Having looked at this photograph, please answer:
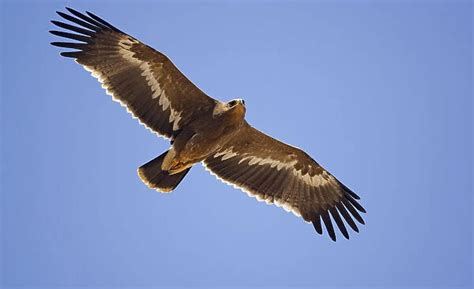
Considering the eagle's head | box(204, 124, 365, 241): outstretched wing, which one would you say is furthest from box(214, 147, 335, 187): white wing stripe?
the eagle's head

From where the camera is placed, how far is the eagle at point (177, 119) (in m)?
14.2

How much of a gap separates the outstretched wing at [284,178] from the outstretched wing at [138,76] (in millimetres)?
1047

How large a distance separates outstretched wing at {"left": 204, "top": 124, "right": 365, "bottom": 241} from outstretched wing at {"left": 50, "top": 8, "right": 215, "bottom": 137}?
3.43 feet

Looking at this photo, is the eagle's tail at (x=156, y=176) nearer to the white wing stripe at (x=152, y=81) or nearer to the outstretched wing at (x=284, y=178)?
the white wing stripe at (x=152, y=81)

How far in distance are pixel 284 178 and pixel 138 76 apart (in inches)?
123

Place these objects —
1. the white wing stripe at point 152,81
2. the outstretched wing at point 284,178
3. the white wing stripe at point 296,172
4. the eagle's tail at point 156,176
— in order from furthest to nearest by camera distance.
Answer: the white wing stripe at point 296,172 < the outstretched wing at point 284,178 < the white wing stripe at point 152,81 < the eagle's tail at point 156,176

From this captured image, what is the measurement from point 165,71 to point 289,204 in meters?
3.14

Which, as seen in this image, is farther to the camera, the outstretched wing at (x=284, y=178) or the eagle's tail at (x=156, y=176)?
the outstretched wing at (x=284, y=178)

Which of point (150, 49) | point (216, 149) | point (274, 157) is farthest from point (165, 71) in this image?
point (274, 157)

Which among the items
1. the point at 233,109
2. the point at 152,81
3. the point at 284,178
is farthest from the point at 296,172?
the point at 152,81

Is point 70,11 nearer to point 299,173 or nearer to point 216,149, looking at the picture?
point 216,149

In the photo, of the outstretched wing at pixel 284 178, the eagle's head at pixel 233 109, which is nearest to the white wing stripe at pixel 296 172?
the outstretched wing at pixel 284 178

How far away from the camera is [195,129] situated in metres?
14.3

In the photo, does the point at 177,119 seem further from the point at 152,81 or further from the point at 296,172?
the point at 296,172
